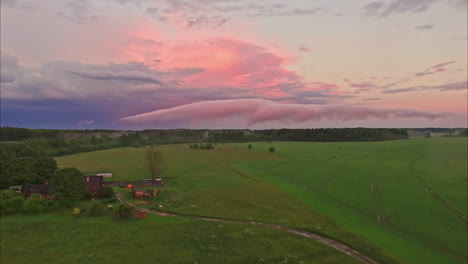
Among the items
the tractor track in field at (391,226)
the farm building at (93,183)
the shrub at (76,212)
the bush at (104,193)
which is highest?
the farm building at (93,183)

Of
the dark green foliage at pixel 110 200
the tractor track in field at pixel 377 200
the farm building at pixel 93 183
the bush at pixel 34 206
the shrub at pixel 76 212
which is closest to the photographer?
the shrub at pixel 76 212

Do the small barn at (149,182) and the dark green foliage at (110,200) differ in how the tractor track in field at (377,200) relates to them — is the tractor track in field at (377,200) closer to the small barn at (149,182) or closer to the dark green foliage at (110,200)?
the dark green foliage at (110,200)

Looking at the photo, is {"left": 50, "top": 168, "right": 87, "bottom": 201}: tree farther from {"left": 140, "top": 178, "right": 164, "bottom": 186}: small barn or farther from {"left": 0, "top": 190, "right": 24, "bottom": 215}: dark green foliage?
{"left": 140, "top": 178, "right": 164, "bottom": 186}: small barn

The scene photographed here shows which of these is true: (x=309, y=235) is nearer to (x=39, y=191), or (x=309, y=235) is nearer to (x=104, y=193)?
(x=104, y=193)

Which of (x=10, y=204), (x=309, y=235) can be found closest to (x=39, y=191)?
A: (x=10, y=204)

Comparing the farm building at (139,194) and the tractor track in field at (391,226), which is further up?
the farm building at (139,194)

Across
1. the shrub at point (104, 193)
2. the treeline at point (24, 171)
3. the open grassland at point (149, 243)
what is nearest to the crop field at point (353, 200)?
the open grassland at point (149, 243)
